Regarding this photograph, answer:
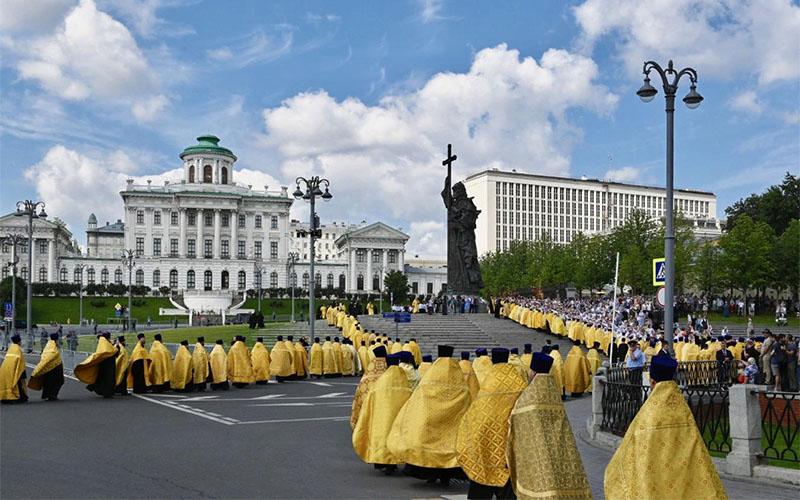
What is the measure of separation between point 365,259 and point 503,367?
122 meters

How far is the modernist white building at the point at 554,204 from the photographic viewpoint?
147 m

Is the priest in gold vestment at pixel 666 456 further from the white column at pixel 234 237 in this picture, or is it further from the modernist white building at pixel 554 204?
the modernist white building at pixel 554 204

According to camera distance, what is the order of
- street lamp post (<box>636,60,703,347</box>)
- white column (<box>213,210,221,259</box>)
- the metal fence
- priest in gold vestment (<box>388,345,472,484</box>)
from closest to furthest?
priest in gold vestment (<box>388,345,472,484</box>)
the metal fence
street lamp post (<box>636,60,703,347</box>)
white column (<box>213,210,221,259</box>)

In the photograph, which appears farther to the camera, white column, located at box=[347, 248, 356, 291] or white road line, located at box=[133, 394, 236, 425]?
white column, located at box=[347, 248, 356, 291]

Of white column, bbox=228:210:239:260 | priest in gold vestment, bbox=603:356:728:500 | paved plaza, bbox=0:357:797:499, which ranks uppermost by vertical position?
white column, bbox=228:210:239:260

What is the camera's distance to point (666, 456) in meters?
5.47

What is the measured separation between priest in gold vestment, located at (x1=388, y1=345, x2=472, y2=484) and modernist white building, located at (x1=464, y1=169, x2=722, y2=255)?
13580 centimetres

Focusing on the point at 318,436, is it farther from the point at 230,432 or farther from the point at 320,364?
the point at 320,364

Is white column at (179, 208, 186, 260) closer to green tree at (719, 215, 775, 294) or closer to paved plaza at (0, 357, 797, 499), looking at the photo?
green tree at (719, 215, 775, 294)

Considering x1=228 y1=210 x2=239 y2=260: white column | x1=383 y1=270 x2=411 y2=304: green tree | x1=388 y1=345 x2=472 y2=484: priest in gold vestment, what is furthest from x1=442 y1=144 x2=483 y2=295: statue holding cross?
x1=228 y1=210 x2=239 y2=260: white column

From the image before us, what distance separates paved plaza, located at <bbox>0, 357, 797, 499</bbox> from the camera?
8859 mm

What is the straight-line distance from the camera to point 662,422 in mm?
5508

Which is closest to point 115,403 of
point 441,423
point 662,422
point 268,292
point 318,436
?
point 318,436

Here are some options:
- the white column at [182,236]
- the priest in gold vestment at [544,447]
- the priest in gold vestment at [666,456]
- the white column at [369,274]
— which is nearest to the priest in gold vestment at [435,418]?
the priest in gold vestment at [544,447]
